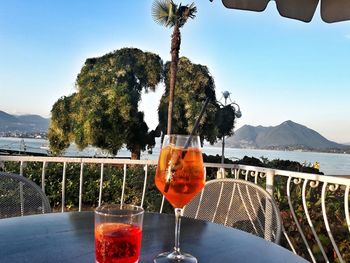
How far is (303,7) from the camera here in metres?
2.18

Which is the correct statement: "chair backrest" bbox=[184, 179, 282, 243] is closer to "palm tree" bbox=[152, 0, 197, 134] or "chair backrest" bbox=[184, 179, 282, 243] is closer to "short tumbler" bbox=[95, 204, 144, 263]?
"short tumbler" bbox=[95, 204, 144, 263]

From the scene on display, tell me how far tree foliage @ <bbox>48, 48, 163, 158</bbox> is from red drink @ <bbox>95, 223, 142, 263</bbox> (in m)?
21.9

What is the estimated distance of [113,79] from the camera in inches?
942

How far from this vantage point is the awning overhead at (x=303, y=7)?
2.12 metres

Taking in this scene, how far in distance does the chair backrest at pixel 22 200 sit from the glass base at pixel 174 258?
3.19ft

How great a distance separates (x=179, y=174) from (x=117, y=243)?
0.73 ft

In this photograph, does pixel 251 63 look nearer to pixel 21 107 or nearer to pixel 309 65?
pixel 309 65

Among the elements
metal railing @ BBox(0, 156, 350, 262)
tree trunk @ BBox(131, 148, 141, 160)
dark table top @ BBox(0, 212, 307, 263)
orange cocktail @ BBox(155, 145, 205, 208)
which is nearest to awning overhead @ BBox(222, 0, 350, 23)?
metal railing @ BBox(0, 156, 350, 262)

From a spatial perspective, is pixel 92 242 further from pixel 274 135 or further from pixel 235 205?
pixel 274 135

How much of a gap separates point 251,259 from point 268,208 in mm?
756

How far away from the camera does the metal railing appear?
254 cm

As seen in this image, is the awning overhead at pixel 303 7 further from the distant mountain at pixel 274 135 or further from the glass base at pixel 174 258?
the distant mountain at pixel 274 135

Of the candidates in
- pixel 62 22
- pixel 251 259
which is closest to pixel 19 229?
pixel 251 259

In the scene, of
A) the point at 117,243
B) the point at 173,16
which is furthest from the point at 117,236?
the point at 173,16
